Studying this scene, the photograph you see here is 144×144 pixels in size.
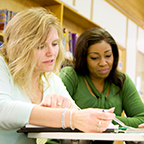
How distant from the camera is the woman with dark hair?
69.2 inches

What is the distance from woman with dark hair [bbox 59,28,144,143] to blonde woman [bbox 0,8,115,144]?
1.48 feet

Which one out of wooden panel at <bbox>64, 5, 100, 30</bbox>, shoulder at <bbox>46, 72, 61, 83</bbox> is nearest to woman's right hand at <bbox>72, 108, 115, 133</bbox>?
shoulder at <bbox>46, 72, 61, 83</bbox>

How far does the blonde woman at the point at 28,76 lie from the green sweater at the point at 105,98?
430 millimetres

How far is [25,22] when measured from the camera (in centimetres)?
115

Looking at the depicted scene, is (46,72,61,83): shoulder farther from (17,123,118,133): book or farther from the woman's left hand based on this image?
(17,123,118,133): book

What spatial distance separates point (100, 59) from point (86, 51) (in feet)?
0.41

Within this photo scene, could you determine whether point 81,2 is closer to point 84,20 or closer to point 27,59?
point 84,20

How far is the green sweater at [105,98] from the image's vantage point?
1.75m

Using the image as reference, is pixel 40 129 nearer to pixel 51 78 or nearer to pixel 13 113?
pixel 13 113

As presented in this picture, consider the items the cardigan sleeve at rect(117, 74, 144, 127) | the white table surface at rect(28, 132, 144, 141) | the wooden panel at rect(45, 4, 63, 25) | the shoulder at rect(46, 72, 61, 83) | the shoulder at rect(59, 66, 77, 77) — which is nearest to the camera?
the white table surface at rect(28, 132, 144, 141)

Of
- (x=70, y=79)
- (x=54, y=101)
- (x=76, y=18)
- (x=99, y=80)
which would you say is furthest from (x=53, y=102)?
(x=76, y=18)

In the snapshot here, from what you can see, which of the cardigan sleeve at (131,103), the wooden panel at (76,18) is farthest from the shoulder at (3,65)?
the wooden panel at (76,18)

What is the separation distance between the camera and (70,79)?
1784 millimetres

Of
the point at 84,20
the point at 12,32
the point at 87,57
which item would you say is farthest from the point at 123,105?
the point at 84,20
